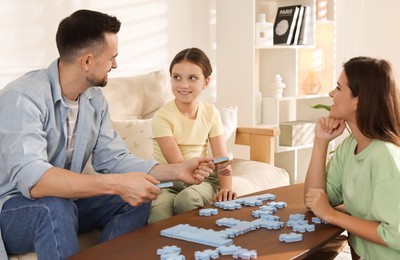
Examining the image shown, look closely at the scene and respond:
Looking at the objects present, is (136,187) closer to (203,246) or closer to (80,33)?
(203,246)

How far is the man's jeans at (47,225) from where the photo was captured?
193cm

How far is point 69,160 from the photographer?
2367mm

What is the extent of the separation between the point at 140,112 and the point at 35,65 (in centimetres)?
65

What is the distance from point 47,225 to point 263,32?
272 centimetres

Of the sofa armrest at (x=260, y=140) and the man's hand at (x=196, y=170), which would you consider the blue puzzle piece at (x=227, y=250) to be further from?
the sofa armrest at (x=260, y=140)

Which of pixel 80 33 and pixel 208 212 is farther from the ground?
pixel 80 33

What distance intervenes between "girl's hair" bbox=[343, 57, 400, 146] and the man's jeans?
2.98 feet

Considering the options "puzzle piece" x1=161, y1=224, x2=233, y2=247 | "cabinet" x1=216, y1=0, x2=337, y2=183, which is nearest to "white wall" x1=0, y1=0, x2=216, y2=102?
"cabinet" x1=216, y1=0, x2=337, y2=183

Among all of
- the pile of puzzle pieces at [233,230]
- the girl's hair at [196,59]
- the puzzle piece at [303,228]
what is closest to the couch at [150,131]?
the girl's hair at [196,59]

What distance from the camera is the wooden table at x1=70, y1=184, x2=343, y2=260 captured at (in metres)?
1.72

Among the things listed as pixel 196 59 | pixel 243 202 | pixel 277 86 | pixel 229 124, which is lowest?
pixel 243 202

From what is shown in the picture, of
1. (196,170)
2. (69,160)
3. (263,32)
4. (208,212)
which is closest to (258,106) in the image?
(263,32)

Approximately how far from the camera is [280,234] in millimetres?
1898

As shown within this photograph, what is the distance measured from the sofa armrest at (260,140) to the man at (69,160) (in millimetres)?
1239
